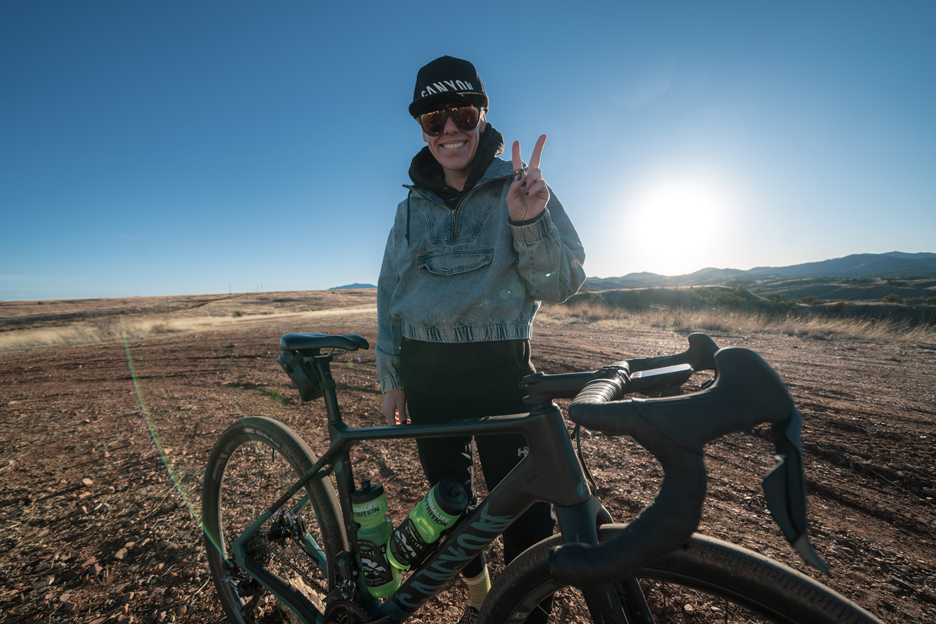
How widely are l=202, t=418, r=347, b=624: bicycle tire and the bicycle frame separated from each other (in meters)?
0.11

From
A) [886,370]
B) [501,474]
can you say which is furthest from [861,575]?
[886,370]

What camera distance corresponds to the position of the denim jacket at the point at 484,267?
160 cm

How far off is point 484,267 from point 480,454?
2.76ft

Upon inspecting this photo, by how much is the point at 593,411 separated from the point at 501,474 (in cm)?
103

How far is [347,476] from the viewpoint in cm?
173

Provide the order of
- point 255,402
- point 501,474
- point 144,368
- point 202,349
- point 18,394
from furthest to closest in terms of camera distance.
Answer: point 202,349 → point 144,368 → point 18,394 → point 255,402 → point 501,474

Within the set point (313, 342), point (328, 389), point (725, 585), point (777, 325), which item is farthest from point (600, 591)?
point (777, 325)

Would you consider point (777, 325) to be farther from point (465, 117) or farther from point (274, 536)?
point (274, 536)

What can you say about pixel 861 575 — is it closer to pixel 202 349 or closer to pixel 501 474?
pixel 501 474

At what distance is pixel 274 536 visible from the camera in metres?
1.98

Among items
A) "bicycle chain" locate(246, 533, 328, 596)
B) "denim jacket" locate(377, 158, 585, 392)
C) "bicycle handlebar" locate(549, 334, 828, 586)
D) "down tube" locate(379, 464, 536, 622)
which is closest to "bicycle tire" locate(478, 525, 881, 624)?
→ "down tube" locate(379, 464, 536, 622)

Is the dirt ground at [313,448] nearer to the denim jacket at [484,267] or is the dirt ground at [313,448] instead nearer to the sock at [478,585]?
the sock at [478,585]

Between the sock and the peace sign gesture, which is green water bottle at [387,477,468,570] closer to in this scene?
the sock

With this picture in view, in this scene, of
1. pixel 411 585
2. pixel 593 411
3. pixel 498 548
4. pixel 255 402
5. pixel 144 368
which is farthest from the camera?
pixel 144 368
